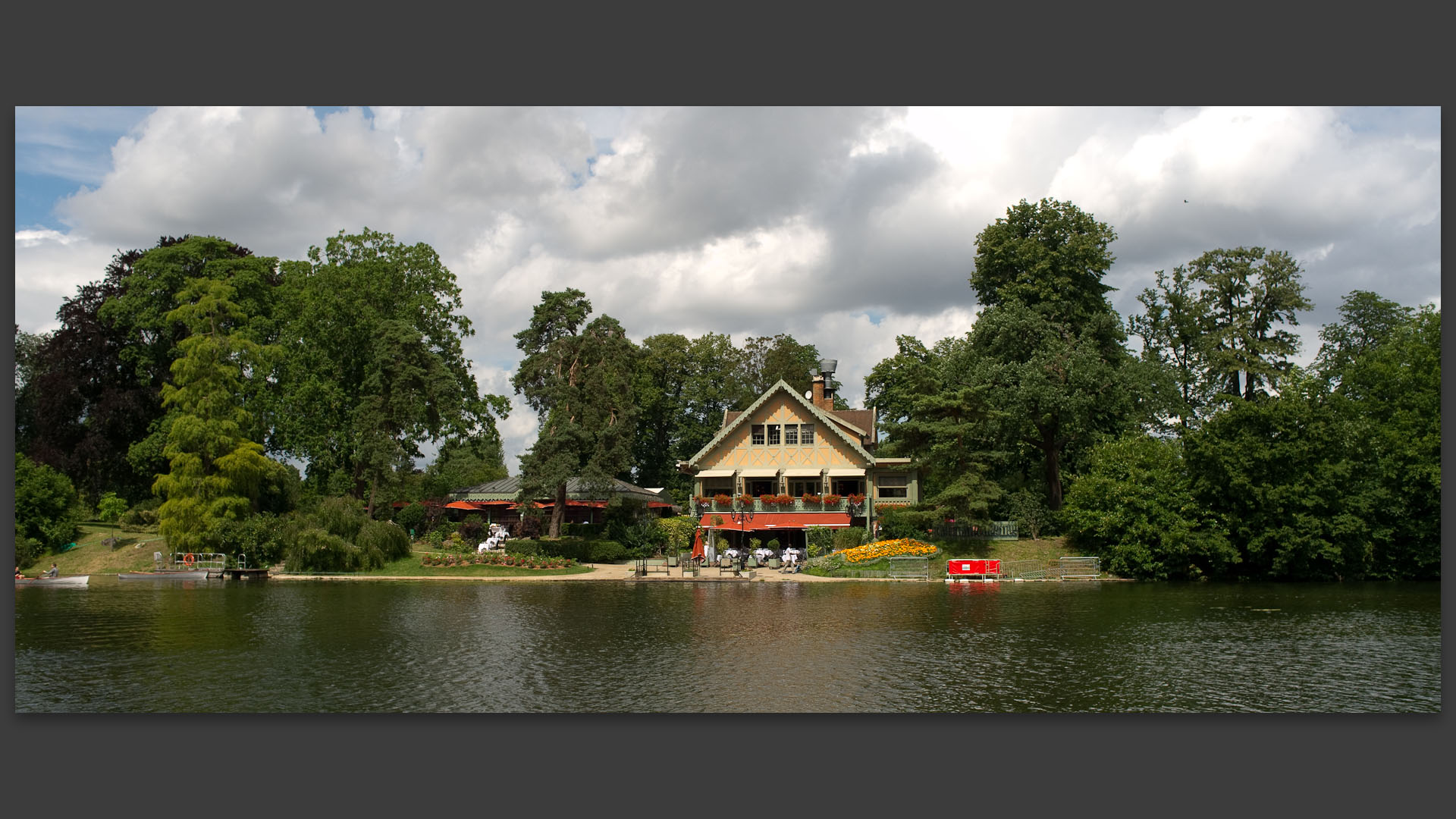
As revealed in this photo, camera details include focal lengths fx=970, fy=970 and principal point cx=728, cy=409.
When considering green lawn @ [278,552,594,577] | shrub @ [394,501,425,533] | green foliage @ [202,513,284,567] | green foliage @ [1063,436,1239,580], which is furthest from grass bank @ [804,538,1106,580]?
green foliage @ [202,513,284,567]

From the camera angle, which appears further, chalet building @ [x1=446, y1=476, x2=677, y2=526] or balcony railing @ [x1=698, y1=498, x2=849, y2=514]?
chalet building @ [x1=446, y1=476, x2=677, y2=526]

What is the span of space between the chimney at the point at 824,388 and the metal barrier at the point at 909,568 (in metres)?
13.5

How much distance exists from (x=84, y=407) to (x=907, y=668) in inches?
1489

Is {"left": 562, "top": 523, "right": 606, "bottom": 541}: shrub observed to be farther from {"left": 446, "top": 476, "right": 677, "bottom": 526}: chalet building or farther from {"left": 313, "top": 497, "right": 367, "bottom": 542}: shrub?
{"left": 313, "top": 497, "right": 367, "bottom": 542}: shrub

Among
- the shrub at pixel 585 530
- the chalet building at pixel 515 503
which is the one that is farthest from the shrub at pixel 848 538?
the chalet building at pixel 515 503

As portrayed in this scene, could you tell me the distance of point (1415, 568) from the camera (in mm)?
32031

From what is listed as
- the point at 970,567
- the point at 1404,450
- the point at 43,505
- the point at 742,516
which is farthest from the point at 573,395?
the point at 1404,450

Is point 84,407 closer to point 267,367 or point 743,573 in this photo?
point 267,367

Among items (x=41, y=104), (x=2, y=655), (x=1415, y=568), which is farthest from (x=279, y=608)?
(x=1415, y=568)

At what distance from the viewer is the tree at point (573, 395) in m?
38.4

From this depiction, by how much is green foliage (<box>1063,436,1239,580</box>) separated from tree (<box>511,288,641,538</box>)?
58.6ft

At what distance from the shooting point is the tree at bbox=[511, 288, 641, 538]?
38.4m

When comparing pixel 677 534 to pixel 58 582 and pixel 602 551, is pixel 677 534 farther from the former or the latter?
pixel 58 582

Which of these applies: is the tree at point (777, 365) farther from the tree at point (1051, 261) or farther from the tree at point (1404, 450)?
the tree at point (1404, 450)
